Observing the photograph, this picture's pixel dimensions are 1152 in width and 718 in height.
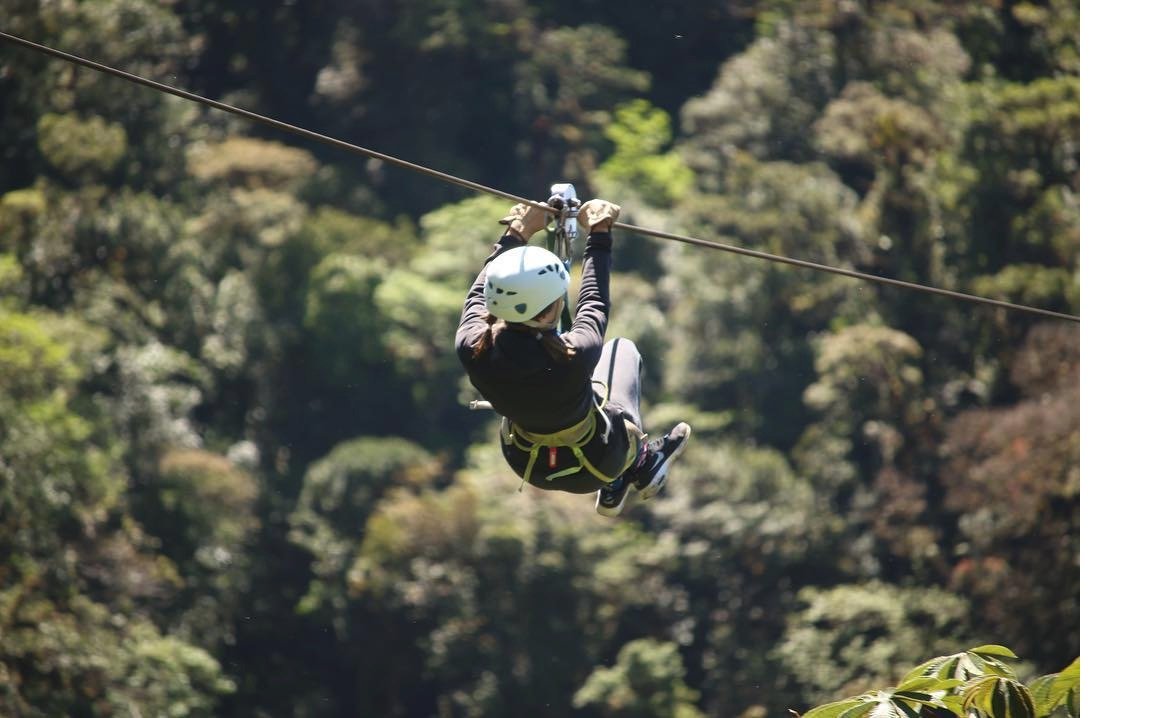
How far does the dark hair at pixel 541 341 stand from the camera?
12.1 ft

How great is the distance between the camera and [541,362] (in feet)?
12.2

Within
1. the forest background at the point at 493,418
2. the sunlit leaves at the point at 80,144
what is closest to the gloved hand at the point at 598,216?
the forest background at the point at 493,418

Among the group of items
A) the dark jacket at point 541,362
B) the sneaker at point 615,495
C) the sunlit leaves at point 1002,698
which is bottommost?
the sunlit leaves at point 1002,698

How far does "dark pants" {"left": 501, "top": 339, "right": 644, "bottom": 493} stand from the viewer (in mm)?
4156

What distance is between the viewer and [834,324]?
1836 centimetres

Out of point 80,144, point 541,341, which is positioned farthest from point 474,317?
point 80,144

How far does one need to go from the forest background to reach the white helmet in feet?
42.5

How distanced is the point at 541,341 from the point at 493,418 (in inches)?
629

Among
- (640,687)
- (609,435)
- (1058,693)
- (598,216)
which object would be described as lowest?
(640,687)

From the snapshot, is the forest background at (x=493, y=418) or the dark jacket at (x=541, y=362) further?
the forest background at (x=493, y=418)

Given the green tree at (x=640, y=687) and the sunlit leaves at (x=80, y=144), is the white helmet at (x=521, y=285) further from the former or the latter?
the sunlit leaves at (x=80, y=144)

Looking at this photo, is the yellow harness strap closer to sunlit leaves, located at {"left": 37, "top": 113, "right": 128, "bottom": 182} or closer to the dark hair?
the dark hair

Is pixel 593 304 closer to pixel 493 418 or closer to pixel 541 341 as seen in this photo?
pixel 541 341

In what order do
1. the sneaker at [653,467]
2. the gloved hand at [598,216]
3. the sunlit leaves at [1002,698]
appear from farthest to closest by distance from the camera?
the sneaker at [653,467] < the gloved hand at [598,216] < the sunlit leaves at [1002,698]
